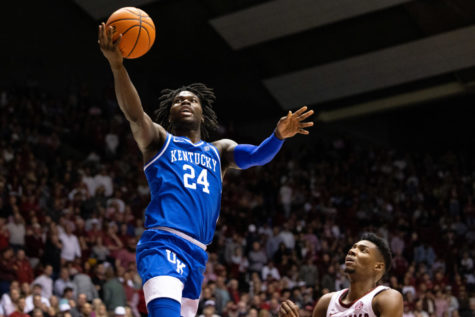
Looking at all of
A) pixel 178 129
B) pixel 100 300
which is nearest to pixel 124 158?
pixel 100 300

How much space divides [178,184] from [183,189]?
0.14 feet

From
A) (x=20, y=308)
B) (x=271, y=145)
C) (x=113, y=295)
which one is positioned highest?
(x=113, y=295)

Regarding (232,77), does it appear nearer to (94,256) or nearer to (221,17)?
(221,17)

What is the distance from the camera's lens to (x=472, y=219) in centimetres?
1831

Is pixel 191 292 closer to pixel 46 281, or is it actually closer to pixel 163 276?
pixel 163 276

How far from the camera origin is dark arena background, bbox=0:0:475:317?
39.0 ft

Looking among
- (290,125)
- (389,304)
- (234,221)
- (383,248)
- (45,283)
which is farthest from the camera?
(234,221)

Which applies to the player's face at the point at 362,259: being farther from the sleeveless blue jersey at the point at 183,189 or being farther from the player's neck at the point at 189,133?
the player's neck at the point at 189,133

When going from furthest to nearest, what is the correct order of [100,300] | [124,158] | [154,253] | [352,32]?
[352,32] < [124,158] < [100,300] < [154,253]

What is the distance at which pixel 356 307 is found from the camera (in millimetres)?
4266

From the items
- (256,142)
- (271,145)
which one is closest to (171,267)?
(271,145)

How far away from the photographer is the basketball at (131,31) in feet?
14.2

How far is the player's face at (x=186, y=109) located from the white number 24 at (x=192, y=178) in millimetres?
352

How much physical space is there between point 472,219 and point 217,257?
7.62 metres
